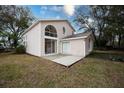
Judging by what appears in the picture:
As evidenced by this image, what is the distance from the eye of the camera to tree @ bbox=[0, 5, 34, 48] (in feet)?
49.2

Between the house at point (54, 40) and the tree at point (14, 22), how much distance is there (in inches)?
191

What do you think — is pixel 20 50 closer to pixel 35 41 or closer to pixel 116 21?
pixel 35 41

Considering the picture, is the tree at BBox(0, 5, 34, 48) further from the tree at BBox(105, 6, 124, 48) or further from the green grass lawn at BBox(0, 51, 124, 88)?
the green grass lawn at BBox(0, 51, 124, 88)

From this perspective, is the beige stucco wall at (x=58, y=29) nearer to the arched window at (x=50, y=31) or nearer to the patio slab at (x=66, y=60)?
the arched window at (x=50, y=31)

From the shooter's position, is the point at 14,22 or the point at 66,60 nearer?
the point at 66,60

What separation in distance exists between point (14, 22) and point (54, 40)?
808 cm

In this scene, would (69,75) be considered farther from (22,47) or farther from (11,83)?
(22,47)

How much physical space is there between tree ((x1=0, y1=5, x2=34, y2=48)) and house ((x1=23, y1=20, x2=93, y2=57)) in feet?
15.9

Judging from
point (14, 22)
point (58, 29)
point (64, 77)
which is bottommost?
point (64, 77)

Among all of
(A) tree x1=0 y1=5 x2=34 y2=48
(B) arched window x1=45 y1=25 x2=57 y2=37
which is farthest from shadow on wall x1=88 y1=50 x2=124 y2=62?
(A) tree x1=0 y1=5 x2=34 y2=48

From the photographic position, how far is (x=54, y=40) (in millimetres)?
11125

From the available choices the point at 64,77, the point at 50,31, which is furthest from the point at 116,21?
the point at 64,77

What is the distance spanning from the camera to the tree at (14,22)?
15.0 m

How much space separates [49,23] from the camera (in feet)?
34.2
